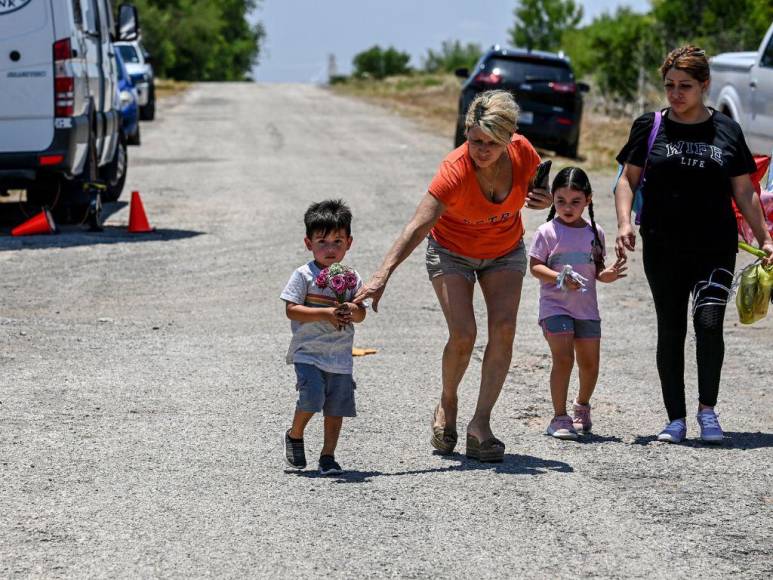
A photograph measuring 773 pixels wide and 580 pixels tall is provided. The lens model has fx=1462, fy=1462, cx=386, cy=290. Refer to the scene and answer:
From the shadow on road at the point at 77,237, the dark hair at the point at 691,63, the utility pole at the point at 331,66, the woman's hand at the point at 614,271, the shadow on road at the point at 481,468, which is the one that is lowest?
the utility pole at the point at 331,66

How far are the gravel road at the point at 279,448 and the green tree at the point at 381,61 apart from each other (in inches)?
3114

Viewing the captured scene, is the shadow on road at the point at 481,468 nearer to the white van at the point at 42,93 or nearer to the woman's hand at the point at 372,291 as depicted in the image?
the woman's hand at the point at 372,291

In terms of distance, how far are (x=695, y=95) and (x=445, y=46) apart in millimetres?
93387

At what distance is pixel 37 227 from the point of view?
13.9 meters

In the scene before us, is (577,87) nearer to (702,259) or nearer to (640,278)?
(640,278)

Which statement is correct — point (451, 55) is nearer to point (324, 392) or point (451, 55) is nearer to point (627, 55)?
point (627, 55)

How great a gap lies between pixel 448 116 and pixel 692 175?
30119mm

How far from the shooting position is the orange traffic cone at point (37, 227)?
1388cm

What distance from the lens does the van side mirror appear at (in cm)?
1561

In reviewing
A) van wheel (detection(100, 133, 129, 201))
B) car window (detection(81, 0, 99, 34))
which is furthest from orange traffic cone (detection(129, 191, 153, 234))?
van wheel (detection(100, 133, 129, 201))

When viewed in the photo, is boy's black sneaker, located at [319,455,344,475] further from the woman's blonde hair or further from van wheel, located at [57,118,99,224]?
van wheel, located at [57,118,99,224]

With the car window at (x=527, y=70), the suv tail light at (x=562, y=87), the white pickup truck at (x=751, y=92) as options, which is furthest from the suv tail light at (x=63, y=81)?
the suv tail light at (x=562, y=87)

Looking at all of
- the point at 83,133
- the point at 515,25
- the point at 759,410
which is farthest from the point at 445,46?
the point at 759,410

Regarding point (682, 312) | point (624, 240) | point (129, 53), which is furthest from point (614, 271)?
point (129, 53)
